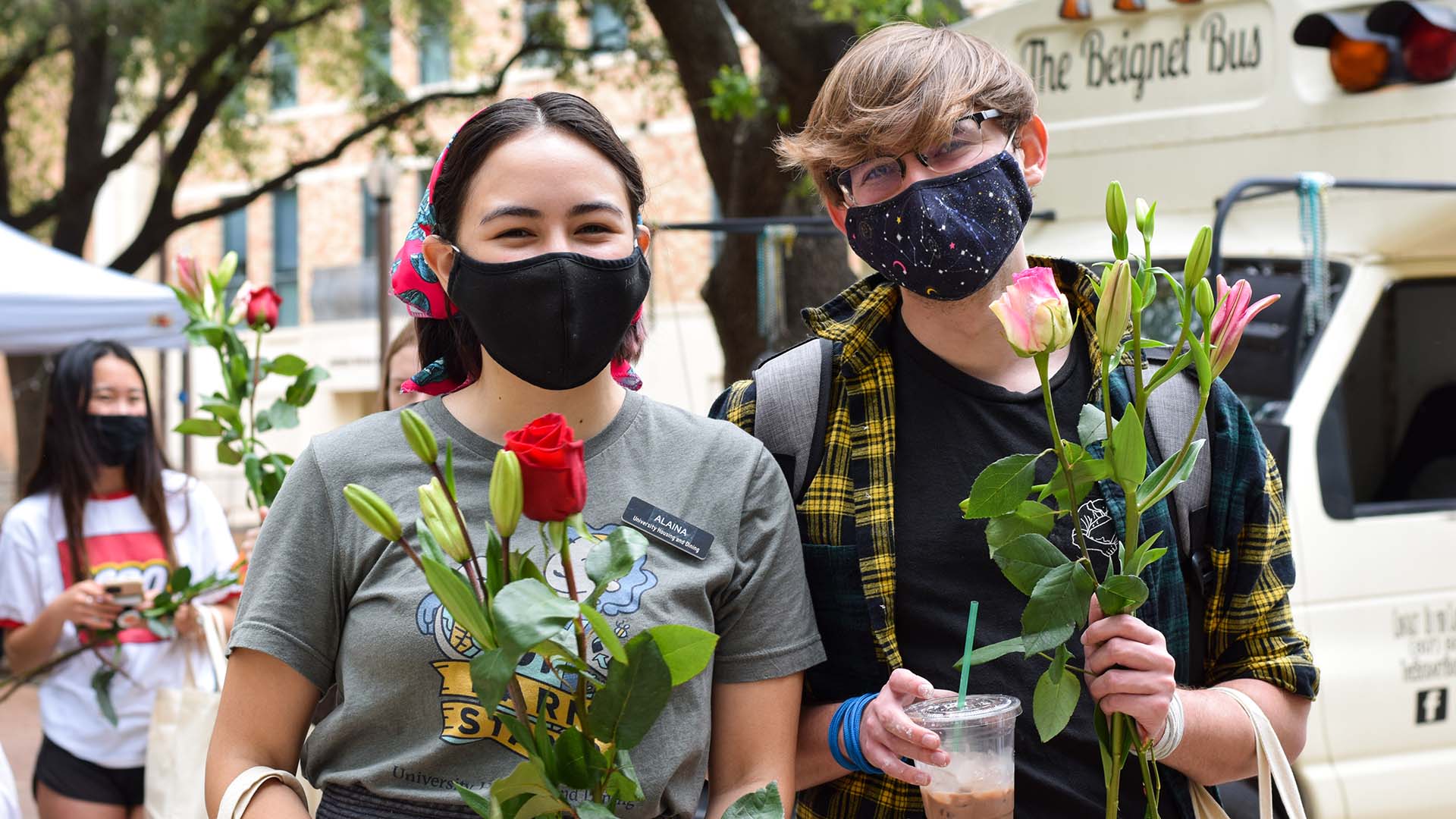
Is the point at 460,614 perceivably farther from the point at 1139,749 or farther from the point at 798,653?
the point at 1139,749

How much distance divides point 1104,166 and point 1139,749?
3.23 m

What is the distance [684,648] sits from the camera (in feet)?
5.13

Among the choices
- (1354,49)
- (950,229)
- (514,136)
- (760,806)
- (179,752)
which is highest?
(1354,49)

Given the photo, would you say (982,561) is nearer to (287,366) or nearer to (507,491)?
(507,491)

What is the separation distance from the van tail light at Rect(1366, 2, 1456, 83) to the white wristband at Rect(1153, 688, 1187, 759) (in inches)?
110

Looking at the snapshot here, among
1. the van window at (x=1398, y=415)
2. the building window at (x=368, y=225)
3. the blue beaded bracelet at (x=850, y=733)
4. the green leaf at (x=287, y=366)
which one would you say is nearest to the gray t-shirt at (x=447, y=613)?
the blue beaded bracelet at (x=850, y=733)

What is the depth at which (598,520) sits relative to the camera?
196 cm

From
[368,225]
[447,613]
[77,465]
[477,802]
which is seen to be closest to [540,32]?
[77,465]

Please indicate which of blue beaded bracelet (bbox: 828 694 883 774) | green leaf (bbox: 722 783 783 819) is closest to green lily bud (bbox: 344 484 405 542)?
green leaf (bbox: 722 783 783 819)

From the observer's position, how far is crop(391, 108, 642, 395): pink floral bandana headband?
2229 millimetres

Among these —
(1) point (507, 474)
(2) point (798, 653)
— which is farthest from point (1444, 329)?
(1) point (507, 474)

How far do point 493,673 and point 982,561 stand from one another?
0.98m

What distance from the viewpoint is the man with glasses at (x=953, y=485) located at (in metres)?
2.20

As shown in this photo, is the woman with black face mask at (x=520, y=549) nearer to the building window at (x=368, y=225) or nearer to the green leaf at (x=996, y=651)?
the green leaf at (x=996, y=651)
